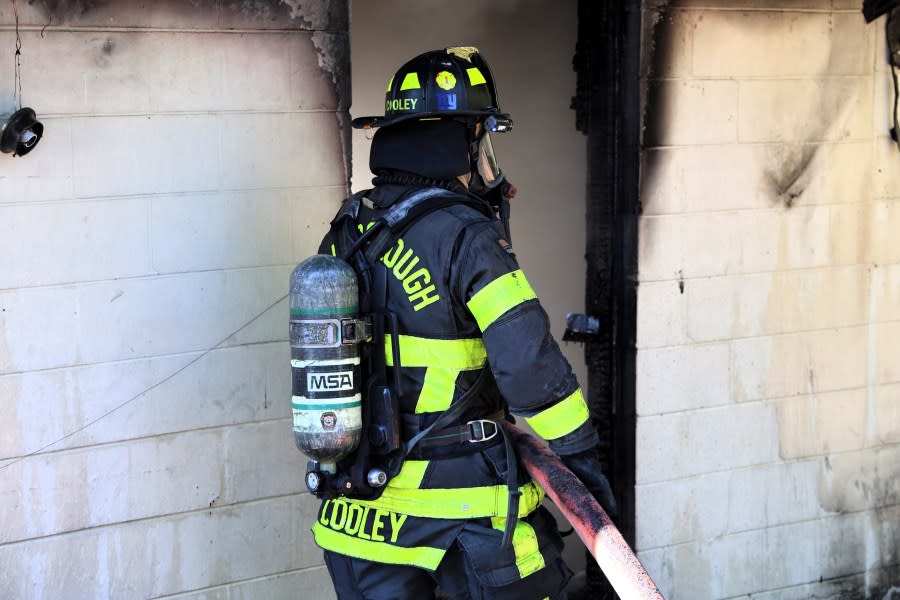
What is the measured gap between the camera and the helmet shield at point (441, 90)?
3.28 metres

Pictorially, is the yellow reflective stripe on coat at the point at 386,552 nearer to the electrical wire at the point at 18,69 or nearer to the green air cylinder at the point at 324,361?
the green air cylinder at the point at 324,361

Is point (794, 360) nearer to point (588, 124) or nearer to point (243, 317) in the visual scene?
point (588, 124)

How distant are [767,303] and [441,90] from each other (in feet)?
7.27

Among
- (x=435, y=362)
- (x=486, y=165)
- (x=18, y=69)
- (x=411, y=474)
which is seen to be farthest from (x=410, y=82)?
(x=18, y=69)

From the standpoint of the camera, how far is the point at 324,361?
3.04 metres

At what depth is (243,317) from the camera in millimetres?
4098

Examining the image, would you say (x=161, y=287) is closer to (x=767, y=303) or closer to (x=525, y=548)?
(x=525, y=548)

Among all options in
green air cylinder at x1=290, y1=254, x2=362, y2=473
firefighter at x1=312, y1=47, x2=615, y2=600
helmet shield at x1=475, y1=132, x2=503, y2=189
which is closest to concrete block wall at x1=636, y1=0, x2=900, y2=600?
helmet shield at x1=475, y1=132, x2=503, y2=189

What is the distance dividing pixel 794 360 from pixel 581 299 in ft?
3.68

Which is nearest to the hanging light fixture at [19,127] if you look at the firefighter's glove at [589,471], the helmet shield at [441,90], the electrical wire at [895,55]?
the helmet shield at [441,90]

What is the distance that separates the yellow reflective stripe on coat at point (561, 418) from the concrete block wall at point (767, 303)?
62.7 inches

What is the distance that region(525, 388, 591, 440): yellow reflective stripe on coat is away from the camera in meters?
3.07

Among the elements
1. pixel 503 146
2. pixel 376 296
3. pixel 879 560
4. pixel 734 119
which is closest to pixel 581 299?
pixel 503 146

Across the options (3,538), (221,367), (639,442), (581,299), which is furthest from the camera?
(581,299)
